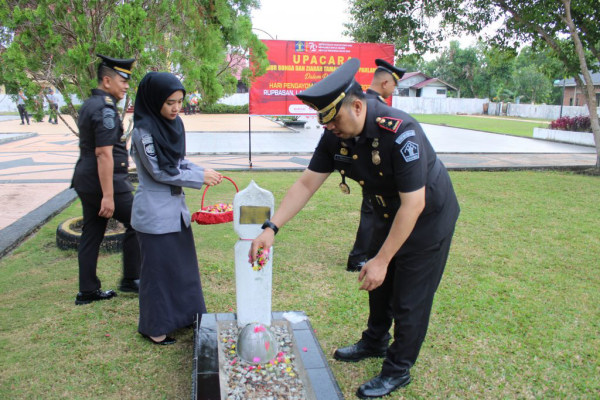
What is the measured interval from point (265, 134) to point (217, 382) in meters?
18.3

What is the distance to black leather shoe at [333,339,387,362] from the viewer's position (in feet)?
10.1

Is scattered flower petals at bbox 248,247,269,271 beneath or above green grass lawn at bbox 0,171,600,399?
above

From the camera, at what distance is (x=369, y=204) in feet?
14.3

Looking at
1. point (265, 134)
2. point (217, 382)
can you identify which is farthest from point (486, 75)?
point (217, 382)

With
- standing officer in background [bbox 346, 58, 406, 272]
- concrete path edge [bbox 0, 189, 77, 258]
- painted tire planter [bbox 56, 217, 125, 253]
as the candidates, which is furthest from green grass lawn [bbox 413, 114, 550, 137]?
painted tire planter [bbox 56, 217, 125, 253]

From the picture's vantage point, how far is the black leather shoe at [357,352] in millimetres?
3072

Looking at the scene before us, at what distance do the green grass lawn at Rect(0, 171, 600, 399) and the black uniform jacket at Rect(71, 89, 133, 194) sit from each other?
971 mm

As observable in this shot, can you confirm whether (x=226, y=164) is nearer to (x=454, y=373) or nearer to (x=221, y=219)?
(x=221, y=219)

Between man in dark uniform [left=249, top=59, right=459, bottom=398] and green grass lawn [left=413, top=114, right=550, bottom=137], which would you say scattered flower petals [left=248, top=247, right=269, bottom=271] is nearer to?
man in dark uniform [left=249, top=59, right=459, bottom=398]

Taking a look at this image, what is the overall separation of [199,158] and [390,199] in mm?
10531

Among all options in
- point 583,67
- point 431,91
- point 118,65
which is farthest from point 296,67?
point 431,91

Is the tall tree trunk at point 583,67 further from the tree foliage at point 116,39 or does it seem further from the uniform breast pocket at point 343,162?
the uniform breast pocket at point 343,162

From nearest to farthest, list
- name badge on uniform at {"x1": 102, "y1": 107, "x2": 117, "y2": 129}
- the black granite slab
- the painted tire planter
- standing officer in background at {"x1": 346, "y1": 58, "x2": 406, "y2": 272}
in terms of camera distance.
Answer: the black granite slab
name badge on uniform at {"x1": 102, "y1": 107, "x2": 117, "y2": 129}
standing officer in background at {"x1": 346, "y1": 58, "x2": 406, "y2": 272}
the painted tire planter

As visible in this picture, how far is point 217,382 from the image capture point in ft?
8.20
